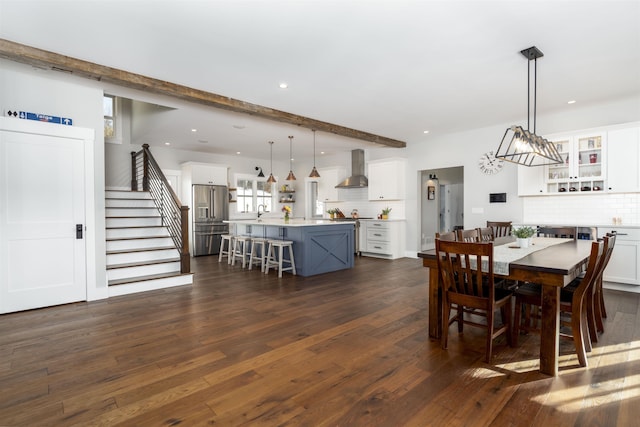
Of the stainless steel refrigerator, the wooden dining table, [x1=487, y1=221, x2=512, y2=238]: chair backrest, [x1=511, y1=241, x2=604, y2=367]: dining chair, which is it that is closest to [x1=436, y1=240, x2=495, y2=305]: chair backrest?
the wooden dining table

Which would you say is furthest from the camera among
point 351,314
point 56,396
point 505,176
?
point 505,176

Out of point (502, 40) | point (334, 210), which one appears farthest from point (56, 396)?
point (334, 210)

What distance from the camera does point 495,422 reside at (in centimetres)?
182

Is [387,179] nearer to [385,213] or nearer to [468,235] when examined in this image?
[385,213]

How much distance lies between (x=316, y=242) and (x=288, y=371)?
3500 millimetres

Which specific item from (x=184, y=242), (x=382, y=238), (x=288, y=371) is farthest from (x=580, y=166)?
(x=184, y=242)

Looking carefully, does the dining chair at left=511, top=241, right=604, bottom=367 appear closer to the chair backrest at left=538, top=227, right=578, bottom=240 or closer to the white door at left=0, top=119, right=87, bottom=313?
the chair backrest at left=538, top=227, right=578, bottom=240

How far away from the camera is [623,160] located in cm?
468

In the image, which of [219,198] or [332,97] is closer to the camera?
[332,97]

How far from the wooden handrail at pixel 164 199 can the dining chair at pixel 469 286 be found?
12.7 feet

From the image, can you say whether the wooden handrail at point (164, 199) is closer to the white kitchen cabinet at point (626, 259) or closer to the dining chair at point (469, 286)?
the dining chair at point (469, 286)

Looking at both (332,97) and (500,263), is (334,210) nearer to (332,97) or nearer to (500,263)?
(332,97)

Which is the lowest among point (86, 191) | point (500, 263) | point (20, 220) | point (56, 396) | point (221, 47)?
point (56, 396)

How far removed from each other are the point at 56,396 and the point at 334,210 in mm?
7340
